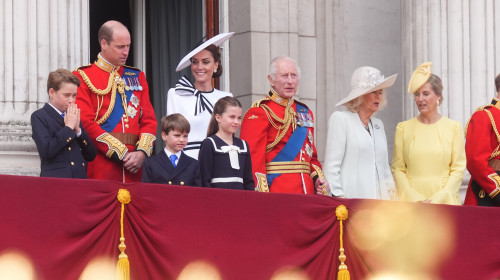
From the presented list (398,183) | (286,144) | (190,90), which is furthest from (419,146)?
(190,90)

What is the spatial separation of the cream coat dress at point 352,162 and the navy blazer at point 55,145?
2.11 meters

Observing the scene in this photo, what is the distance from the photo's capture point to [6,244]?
8.81 meters

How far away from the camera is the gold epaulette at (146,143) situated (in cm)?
1067

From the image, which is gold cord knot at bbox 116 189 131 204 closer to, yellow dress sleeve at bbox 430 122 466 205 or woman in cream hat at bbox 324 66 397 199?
woman in cream hat at bbox 324 66 397 199

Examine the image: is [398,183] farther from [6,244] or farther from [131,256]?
[6,244]

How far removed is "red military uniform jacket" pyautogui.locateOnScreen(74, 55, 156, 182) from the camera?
10.5 metres

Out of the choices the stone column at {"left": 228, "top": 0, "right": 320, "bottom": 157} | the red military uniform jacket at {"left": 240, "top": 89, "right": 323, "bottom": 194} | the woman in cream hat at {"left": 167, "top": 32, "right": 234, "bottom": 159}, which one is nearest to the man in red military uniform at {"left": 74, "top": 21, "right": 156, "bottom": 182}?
the woman in cream hat at {"left": 167, "top": 32, "right": 234, "bottom": 159}

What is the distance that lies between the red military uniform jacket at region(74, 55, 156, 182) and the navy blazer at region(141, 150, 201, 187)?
0.41 m

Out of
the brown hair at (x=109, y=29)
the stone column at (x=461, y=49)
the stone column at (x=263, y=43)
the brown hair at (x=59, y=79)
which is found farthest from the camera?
the stone column at (x=263, y=43)

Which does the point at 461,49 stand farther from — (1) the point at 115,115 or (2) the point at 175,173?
(2) the point at 175,173

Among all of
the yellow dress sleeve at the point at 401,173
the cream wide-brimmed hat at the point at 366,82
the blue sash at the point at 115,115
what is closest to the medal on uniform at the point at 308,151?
the cream wide-brimmed hat at the point at 366,82

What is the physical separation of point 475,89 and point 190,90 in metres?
3.46

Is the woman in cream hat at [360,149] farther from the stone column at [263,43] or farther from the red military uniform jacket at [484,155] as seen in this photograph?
the stone column at [263,43]

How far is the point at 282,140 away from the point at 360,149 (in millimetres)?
628
